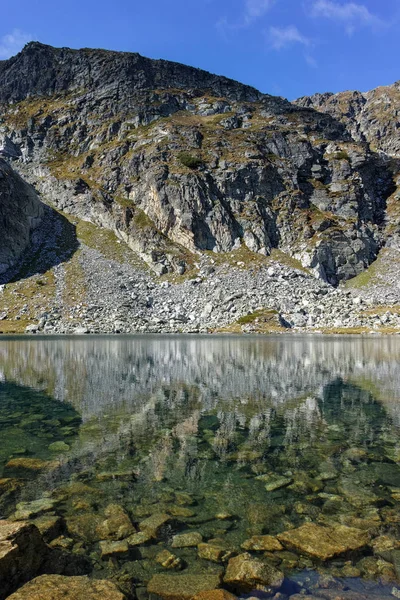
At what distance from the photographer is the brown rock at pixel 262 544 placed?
7.88 m

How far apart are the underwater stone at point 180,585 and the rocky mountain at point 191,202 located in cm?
9060

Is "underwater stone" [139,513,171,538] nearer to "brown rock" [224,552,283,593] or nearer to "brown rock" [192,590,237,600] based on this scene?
"brown rock" [224,552,283,593]

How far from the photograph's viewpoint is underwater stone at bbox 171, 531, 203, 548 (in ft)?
26.5

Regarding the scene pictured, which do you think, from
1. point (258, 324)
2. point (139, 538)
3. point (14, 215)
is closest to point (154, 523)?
point (139, 538)

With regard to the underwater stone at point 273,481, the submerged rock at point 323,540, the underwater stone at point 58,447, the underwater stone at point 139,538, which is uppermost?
the submerged rock at point 323,540

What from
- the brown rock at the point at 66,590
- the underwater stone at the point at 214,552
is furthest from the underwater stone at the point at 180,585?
the brown rock at the point at 66,590

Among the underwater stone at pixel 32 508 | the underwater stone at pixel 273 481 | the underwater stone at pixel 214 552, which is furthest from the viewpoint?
the underwater stone at pixel 273 481

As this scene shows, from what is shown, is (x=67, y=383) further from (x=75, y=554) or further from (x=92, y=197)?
(x=92, y=197)

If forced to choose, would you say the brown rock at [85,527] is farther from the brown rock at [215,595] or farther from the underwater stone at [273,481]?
the underwater stone at [273,481]

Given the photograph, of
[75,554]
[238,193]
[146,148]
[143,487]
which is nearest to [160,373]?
[143,487]

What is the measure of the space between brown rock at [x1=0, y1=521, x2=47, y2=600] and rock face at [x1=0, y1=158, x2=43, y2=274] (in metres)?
120

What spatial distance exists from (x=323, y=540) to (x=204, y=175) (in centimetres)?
14661

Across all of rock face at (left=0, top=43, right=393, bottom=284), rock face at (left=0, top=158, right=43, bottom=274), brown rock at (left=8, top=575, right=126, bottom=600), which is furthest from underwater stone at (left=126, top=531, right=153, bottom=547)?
rock face at (left=0, top=158, right=43, bottom=274)

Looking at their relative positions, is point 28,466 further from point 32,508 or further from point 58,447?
point 32,508
